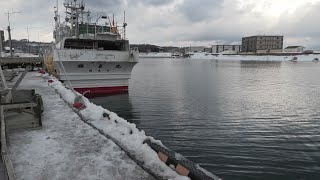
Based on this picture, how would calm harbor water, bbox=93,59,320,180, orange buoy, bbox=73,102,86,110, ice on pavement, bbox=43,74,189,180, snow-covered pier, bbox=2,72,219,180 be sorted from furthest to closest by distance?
orange buoy, bbox=73,102,86,110 < calm harbor water, bbox=93,59,320,180 < ice on pavement, bbox=43,74,189,180 < snow-covered pier, bbox=2,72,219,180

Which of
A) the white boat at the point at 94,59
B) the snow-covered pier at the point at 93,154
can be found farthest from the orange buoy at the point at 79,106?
the white boat at the point at 94,59

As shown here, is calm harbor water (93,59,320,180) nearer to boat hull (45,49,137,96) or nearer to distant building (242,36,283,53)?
boat hull (45,49,137,96)

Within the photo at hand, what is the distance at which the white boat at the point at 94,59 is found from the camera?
22984 mm

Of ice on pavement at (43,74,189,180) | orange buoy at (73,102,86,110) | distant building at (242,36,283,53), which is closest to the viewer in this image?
ice on pavement at (43,74,189,180)

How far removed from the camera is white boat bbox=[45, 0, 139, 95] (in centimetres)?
2298

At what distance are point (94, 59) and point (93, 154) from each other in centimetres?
1789

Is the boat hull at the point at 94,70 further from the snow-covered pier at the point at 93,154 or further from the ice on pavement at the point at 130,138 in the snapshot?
the snow-covered pier at the point at 93,154

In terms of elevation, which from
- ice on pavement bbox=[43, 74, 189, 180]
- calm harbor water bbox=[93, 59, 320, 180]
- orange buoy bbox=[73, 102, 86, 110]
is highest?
orange buoy bbox=[73, 102, 86, 110]

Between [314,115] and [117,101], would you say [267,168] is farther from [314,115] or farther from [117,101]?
[117,101]

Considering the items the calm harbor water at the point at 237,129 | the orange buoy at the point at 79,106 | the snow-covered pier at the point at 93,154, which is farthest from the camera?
the orange buoy at the point at 79,106

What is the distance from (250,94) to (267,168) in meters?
16.6

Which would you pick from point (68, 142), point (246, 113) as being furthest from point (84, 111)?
point (246, 113)

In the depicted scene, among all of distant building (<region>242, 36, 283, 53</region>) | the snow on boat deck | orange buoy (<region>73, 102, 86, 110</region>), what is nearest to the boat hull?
orange buoy (<region>73, 102, 86, 110</region>)

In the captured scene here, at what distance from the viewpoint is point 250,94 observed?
24.9m
